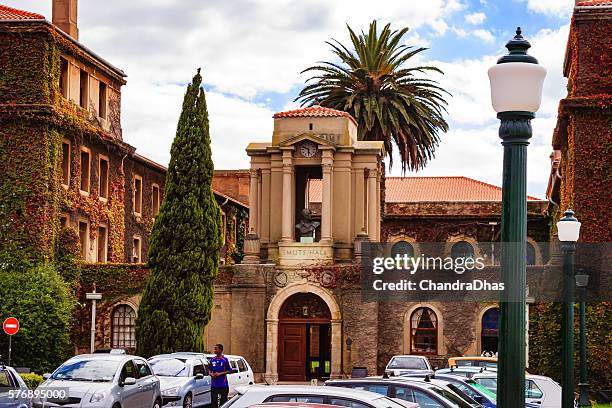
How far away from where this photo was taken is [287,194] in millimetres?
45750

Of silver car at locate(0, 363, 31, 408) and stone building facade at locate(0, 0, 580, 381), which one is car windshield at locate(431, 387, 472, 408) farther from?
stone building facade at locate(0, 0, 580, 381)

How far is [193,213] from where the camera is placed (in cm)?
4119

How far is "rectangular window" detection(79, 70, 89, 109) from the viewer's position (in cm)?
4591

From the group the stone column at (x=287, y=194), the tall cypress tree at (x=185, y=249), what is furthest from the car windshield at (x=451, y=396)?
the stone column at (x=287, y=194)

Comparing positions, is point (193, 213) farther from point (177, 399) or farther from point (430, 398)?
point (430, 398)

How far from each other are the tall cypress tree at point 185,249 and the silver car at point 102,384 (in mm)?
15025

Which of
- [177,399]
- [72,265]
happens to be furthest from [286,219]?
[177,399]

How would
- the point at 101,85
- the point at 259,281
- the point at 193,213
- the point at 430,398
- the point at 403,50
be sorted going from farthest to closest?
the point at 403,50 → the point at 101,85 → the point at 259,281 → the point at 193,213 → the point at 430,398

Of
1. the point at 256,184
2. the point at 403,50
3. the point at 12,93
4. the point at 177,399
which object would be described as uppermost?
the point at 403,50

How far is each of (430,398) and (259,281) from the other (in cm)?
2689

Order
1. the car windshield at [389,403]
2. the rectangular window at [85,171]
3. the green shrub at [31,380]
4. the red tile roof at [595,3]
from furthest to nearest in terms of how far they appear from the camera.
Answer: the rectangular window at [85,171] → the red tile roof at [595,3] → the green shrub at [31,380] → the car windshield at [389,403]

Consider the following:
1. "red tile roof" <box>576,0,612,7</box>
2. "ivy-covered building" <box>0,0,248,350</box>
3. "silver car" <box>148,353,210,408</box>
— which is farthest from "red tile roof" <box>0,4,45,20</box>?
"red tile roof" <box>576,0,612,7</box>

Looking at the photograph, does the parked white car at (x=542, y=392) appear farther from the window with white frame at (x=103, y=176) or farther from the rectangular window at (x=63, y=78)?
the window with white frame at (x=103, y=176)

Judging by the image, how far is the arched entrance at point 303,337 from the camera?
1766 inches
